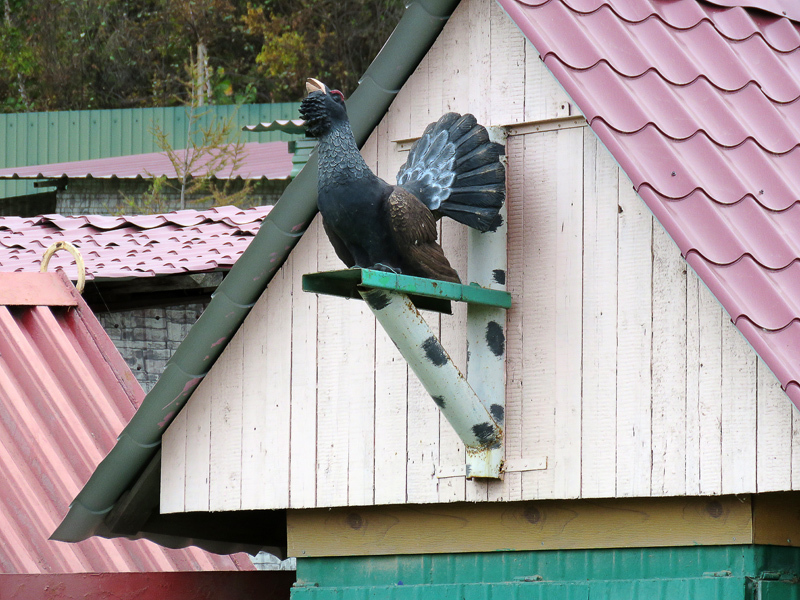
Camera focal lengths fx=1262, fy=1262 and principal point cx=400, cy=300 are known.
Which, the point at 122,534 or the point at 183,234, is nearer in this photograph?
the point at 122,534

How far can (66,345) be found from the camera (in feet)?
21.4

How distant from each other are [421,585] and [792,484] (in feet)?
4.51

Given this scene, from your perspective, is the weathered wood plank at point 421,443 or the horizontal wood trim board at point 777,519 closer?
the horizontal wood trim board at point 777,519

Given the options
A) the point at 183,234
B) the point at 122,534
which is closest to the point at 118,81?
the point at 183,234

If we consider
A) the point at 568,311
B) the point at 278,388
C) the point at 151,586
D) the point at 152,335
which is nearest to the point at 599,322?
the point at 568,311

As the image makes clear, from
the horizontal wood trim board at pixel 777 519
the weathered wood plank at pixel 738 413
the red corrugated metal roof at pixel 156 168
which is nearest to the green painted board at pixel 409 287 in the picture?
the weathered wood plank at pixel 738 413

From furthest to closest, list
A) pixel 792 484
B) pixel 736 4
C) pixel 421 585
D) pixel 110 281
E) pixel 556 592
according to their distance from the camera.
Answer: pixel 110 281 → pixel 736 4 → pixel 421 585 → pixel 556 592 → pixel 792 484

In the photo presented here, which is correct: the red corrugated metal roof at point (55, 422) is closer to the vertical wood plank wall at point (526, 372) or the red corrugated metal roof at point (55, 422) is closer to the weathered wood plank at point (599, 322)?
the vertical wood plank wall at point (526, 372)

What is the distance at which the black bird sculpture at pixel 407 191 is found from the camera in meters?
3.83

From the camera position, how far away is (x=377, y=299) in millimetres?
→ 3654

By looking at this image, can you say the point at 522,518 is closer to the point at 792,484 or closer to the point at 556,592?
the point at 556,592

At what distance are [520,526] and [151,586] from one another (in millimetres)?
1654

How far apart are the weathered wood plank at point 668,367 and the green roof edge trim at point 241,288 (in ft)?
3.59

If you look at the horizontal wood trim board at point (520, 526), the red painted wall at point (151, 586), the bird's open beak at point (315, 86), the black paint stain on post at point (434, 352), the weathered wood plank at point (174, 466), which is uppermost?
the bird's open beak at point (315, 86)
